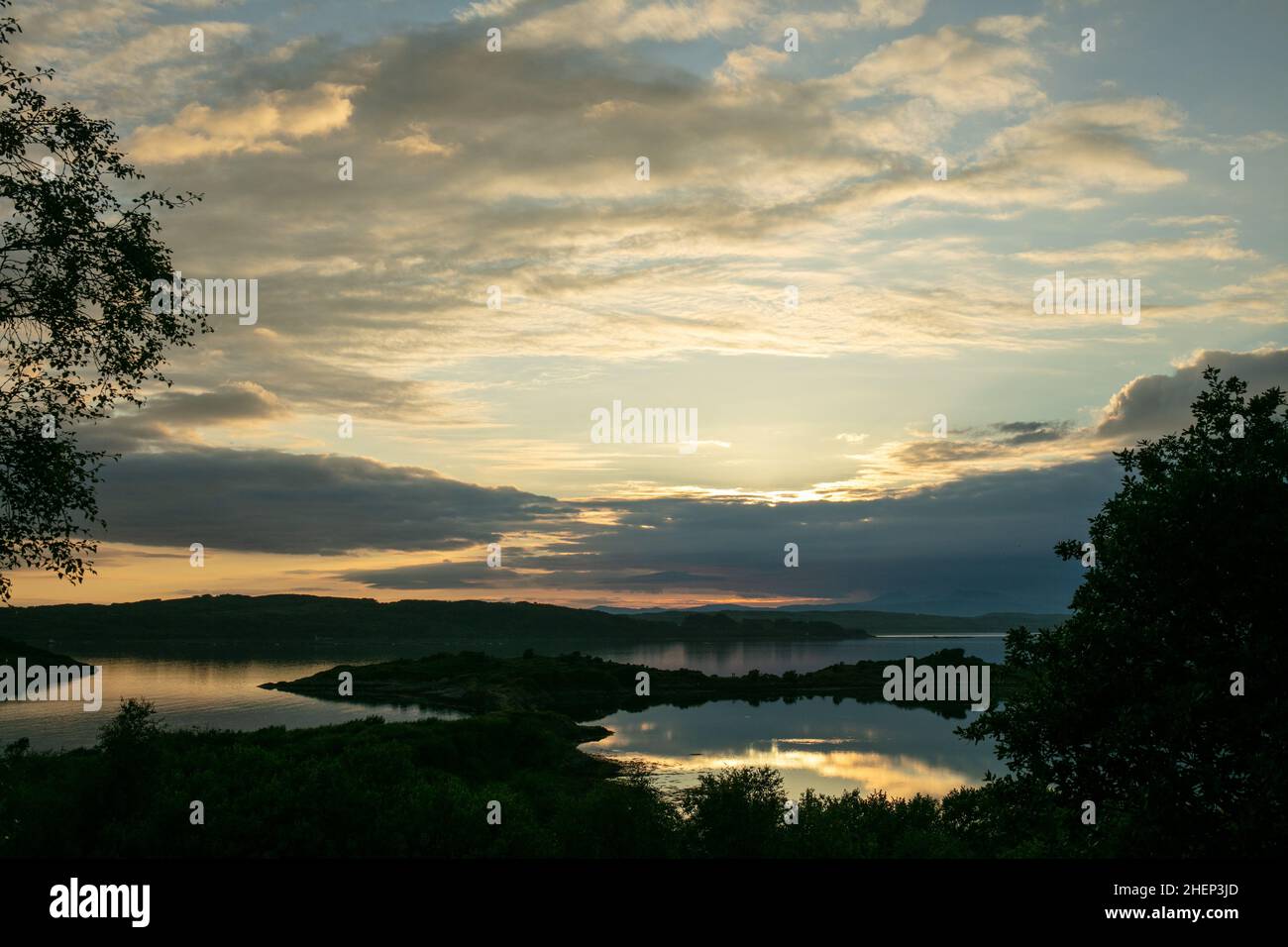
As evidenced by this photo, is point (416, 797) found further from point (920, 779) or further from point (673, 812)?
point (920, 779)

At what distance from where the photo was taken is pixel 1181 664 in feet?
76.8

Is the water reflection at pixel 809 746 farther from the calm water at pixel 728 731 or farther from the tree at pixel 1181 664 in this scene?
the tree at pixel 1181 664

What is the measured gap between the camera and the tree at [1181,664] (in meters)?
21.8

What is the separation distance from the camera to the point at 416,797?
160 ft

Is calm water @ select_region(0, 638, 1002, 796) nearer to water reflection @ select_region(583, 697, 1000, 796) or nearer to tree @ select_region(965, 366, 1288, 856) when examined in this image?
water reflection @ select_region(583, 697, 1000, 796)

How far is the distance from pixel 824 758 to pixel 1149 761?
100356mm
